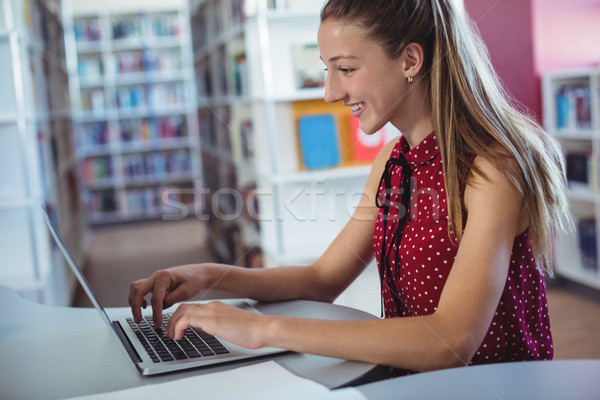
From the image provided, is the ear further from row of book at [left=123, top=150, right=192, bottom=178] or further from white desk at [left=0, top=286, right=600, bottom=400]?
row of book at [left=123, top=150, right=192, bottom=178]

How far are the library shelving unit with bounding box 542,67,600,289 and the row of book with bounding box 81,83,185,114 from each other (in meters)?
4.31

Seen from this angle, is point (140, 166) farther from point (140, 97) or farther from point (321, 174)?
point (321, 174)

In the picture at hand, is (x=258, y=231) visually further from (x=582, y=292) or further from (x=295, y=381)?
(x=295, y=381)

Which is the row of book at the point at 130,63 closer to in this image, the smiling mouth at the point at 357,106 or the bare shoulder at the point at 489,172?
the smiling mouth at the point at 357,106

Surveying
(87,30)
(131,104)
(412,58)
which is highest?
(87,30)

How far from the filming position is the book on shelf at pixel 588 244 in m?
2.92

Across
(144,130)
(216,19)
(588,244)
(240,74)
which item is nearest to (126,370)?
(240,74)

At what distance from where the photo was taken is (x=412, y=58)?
37.5 inches

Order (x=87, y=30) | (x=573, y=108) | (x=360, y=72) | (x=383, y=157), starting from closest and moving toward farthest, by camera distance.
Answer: (x=360, y=72), (x=383, y=157), (x=573, y=108), (x=87, y=30)

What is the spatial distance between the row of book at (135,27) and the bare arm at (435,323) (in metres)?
6.03

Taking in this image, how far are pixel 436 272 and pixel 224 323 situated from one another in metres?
0.34

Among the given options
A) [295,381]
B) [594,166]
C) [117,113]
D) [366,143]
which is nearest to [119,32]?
[117,113]

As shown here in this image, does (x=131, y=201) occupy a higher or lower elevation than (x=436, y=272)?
lower
